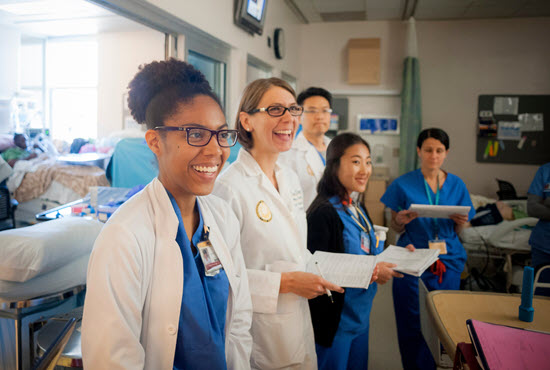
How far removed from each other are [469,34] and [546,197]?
4.07 m

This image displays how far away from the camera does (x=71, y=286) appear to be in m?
1.45

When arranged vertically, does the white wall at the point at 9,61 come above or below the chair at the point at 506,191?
above

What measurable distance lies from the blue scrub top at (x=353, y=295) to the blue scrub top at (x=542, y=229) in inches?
63.0

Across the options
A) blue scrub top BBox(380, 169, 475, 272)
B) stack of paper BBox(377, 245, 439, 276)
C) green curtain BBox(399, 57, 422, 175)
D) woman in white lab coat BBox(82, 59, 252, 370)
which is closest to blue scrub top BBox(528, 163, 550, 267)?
blue scrub top BBox(380, 169, 475, 272)

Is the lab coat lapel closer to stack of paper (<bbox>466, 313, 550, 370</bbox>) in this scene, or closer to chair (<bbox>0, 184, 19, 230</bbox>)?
stack of paper (<bbox>466, 313, 550, 370</bbox>)

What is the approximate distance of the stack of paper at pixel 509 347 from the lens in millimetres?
871

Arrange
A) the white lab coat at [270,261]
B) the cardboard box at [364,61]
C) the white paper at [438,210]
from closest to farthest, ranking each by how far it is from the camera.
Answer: the white lab coat at [270,261] → the white paper at [438,210] → the cardboard box at [364,61]

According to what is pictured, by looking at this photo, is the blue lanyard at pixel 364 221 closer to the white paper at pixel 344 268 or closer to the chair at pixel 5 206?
the white paper at pixel 344 268

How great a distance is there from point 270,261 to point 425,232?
4.46 ft

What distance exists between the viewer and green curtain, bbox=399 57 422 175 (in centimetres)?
573

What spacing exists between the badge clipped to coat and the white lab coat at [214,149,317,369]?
1.11ft

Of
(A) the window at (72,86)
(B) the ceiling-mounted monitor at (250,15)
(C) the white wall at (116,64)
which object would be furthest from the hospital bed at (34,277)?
(C) the white wall at (116,64)

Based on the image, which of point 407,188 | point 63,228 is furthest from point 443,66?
point 63,228

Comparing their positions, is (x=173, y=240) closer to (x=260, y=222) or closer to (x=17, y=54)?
(x=260, y=222)
